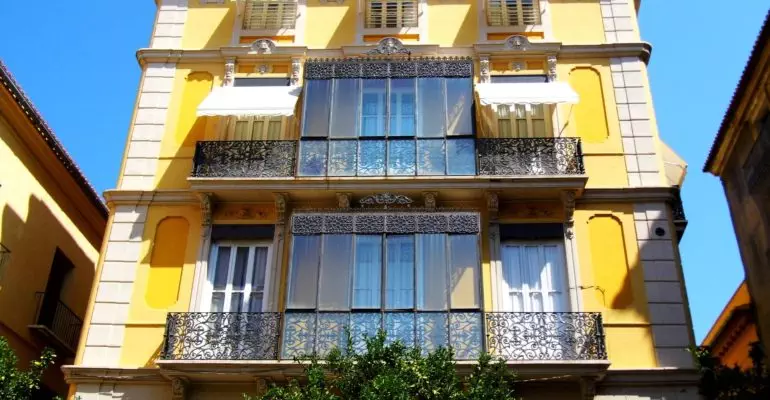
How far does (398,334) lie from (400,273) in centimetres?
112

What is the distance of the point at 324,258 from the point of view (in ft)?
44.7

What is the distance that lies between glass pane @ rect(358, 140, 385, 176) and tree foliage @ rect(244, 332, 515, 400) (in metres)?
4.00

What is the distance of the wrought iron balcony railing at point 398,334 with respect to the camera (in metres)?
12.8

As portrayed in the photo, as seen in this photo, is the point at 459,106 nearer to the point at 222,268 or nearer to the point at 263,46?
the point at 263,46

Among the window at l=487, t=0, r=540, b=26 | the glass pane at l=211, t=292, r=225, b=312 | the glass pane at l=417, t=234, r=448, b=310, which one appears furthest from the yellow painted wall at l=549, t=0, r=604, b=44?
the glass pane at l=211, t=292, r=225, b=312

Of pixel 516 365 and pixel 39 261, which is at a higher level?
pixel 39 261

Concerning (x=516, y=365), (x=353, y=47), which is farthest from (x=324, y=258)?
(x=353, y=47)

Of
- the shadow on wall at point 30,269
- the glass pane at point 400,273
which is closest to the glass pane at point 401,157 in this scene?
the glass pane at point 400,273

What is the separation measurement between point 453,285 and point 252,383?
3591mm

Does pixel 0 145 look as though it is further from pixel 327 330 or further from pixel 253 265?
pixel 327 330

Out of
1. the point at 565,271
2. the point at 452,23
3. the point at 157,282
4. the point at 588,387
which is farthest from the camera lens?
the point at 452,23

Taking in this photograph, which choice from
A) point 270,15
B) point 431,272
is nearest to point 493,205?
point 431,272

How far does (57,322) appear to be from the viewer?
55.5ft

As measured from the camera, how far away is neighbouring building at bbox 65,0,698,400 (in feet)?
42.8
